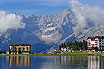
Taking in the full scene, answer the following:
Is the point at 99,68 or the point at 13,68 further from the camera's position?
the point at 13,68

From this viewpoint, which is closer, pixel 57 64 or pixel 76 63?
pixel 57 64

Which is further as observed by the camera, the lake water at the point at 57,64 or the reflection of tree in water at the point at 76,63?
the reflection of tree in water at the point at 76,63

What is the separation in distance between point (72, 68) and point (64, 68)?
2.44 m

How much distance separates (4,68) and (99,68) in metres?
28.3

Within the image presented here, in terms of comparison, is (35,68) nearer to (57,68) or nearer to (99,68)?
(57,68)

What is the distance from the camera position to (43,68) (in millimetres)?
→ 95312

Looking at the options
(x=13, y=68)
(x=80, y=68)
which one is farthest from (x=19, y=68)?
(x=80, y=68)

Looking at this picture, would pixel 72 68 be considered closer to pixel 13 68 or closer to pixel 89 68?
pixel 89 68

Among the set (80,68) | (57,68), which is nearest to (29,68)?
(57,68)

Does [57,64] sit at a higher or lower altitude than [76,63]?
lower

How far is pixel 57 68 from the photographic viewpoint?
93.0m

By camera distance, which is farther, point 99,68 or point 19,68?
point 19,68

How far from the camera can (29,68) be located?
9506cm

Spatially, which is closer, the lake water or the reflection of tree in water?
the lake water
